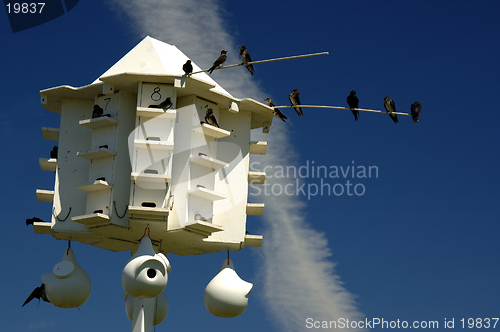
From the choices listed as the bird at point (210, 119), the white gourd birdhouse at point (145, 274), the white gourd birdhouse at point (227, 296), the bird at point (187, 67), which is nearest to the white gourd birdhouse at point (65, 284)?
the white gourd birdhouse at point (145, 274)

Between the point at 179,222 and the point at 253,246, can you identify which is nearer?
the point at 179,222

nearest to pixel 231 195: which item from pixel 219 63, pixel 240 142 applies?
pixel 240 142

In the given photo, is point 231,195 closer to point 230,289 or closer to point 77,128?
point 230,289

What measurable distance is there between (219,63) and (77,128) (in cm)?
312

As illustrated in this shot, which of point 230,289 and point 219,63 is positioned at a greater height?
point 219,63

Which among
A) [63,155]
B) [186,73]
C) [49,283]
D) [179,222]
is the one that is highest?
[186,73]

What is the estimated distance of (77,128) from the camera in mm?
18500

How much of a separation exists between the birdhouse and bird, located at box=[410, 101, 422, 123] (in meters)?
2.85

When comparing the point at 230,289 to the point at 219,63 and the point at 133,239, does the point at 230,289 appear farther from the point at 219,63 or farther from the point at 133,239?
the point at 219,63

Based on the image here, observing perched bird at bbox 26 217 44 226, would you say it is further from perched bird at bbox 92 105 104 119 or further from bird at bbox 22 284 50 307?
perched bird at bbox 92 105 104 119

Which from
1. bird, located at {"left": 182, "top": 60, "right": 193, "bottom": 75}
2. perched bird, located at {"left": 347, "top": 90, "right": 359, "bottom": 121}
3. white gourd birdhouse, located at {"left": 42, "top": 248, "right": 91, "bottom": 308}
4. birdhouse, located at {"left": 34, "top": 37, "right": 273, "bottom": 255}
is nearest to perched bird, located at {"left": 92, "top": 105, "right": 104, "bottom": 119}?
birdhouse, located at {"left": 34, "top": 37, "right": 273, "bottom": 255}

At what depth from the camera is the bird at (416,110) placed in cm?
1825

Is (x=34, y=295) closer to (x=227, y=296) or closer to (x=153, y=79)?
(x=227, y=296)

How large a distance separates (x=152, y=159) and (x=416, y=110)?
5.22 metres
